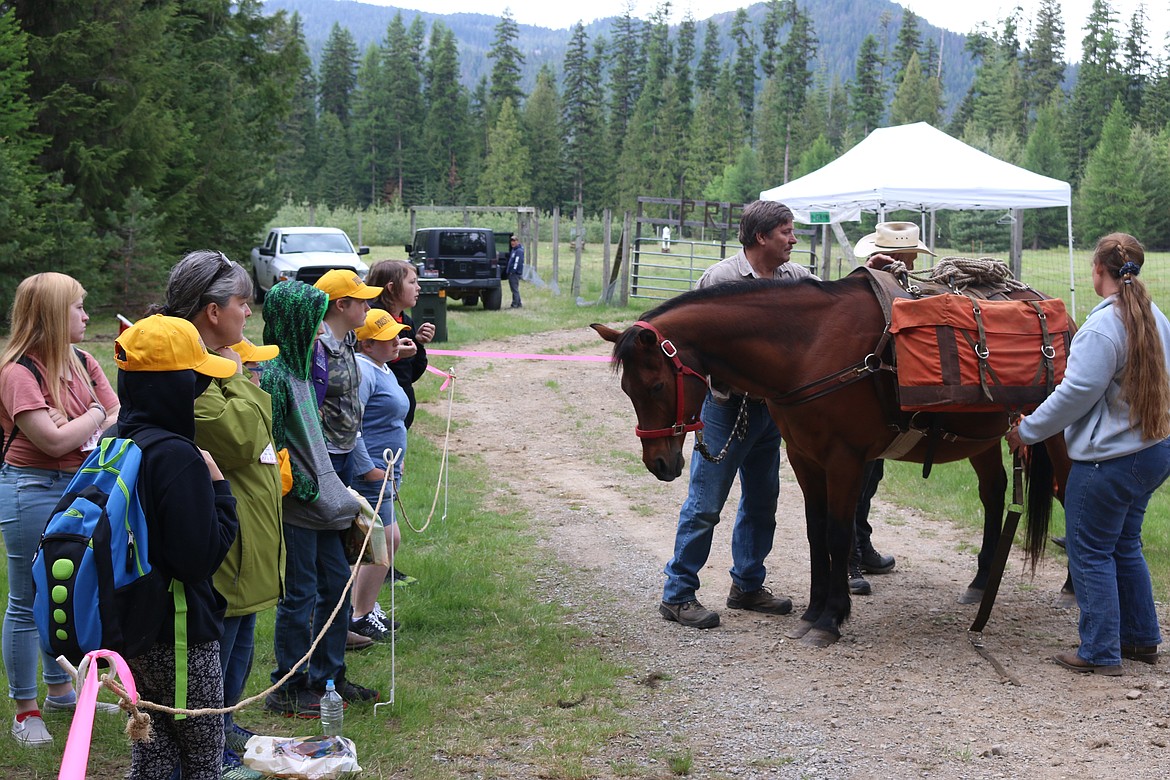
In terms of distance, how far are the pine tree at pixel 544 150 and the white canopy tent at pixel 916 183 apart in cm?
6825

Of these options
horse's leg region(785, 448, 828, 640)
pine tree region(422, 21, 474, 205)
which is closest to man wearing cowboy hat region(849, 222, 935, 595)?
horse's leg region(785, 448, 828, 640)

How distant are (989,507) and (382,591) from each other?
3.46 m

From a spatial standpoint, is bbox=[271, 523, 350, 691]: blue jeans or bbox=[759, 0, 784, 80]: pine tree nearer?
bbox=[271, 523, 350, 691]: blue jeans

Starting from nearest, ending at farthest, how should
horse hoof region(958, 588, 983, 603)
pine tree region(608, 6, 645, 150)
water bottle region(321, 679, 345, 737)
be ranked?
water bottle region(321, 679, 345, 737) → horse hoof region(958, 588, 983, 603) → pine tree region(608, 6, 645, 150)

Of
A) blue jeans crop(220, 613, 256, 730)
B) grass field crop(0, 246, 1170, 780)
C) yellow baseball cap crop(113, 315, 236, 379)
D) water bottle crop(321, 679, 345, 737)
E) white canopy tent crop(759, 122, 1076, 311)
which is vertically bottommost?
grass field crop(0, 246, 1170, 780)

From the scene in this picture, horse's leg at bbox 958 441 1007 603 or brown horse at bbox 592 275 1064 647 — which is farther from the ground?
brown horse at bbox 592 275 1064 647

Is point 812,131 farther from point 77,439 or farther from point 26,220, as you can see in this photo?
point 77,439

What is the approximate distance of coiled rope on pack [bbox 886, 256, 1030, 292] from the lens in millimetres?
5023

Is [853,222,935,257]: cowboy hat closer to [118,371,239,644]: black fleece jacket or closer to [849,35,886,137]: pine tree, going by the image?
[118,371,239,644]: black fleece jacket

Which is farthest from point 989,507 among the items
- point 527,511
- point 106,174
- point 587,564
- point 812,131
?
point 812,131

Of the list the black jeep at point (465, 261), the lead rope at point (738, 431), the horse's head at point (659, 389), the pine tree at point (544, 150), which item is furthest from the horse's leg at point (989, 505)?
the pine tree at point (544, 150)

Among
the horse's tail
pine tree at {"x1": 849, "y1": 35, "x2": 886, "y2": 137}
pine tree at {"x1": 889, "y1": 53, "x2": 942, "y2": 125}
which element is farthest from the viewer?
pine tree at {"x1": 849, "y1": 35, "x2": 886, "y2": 137}

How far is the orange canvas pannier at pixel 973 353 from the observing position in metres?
4.52

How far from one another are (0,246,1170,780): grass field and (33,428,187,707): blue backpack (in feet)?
4.46
